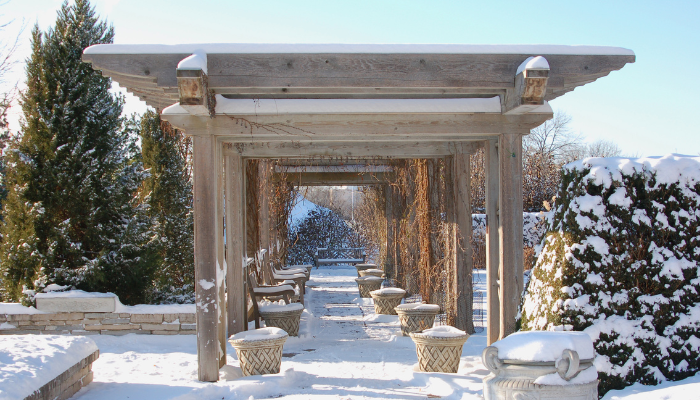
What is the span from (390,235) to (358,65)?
7983 mm

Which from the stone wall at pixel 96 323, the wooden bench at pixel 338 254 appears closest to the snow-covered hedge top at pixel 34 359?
the stone wall at pixel 96 323

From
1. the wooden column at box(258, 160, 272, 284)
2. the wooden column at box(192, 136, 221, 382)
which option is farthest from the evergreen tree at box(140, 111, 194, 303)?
the wooden column at box(192, 136, 221, 382)

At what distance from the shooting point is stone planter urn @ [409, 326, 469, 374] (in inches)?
193

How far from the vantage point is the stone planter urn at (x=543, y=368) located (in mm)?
2715

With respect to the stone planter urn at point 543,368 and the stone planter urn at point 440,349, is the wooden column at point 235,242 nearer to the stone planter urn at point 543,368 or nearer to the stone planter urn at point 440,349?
the stone planter urn at point 440,349

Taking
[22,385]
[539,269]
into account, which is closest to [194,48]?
[22,385]

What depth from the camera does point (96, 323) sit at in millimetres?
6840

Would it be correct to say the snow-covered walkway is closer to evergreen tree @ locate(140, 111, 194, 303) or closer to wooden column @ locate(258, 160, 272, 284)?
wooden column @ locate(258, 160, 272, 284)

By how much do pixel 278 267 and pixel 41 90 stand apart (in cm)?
595

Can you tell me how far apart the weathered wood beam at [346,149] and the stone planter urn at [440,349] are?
2.40 m

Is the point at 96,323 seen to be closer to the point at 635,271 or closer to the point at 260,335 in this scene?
the point at 260,335

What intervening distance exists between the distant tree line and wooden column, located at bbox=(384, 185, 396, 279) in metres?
5.24

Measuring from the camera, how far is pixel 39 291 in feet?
22.6

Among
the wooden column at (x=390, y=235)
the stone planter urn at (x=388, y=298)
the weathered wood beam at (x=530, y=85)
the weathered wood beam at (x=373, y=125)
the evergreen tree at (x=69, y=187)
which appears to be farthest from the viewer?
the wooden column at (x=390, y=235)
